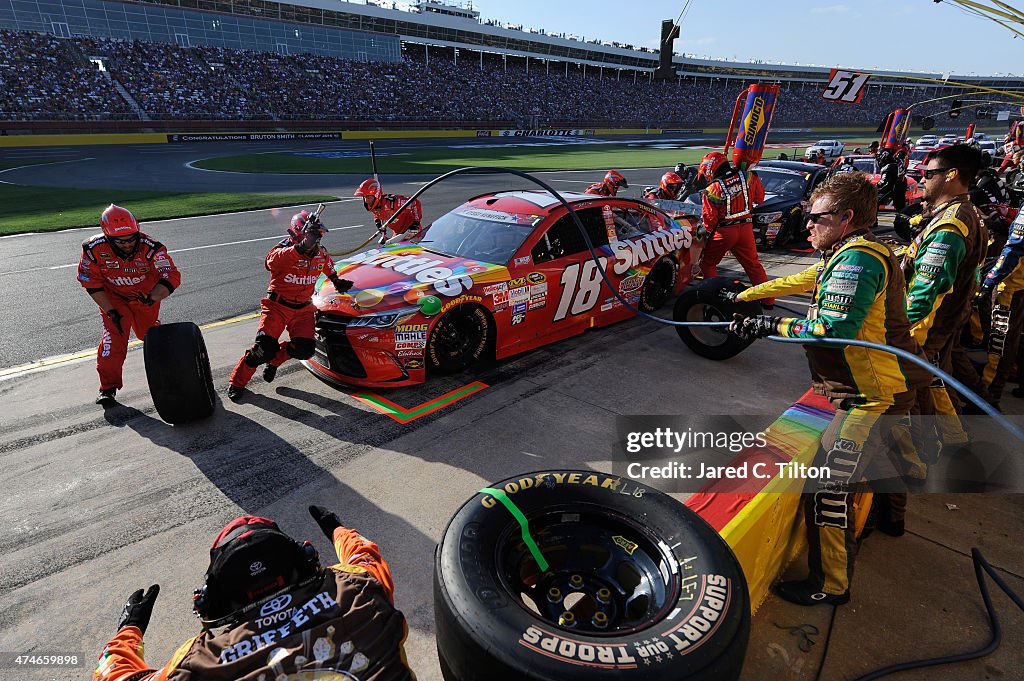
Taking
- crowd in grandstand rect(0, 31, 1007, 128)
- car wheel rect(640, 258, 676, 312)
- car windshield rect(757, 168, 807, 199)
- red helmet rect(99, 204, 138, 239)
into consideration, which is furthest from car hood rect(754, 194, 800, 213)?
crowd in grandstand rect(0, 31, 1007, 128)

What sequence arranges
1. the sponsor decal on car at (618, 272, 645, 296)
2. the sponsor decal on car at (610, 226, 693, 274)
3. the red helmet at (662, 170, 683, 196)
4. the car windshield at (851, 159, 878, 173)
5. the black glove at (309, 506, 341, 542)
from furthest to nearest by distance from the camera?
1. the car windshield at (851, 159, 878, 173)
2. the red helmet at (662, 170, 683, 196)
3. the sponsor decal on car at (618, 272, 645, 296)
4. the sponsor decal on car at (610, 226, 693, 274)
5. the black glove at (309, 506, 341, 542)

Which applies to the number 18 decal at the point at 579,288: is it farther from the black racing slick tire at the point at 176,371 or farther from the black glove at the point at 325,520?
the black glove at the point at 325,520

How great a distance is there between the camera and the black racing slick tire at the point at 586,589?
1652 millimetres

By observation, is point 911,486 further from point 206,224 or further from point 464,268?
point 206,224

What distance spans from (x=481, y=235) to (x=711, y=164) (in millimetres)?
3653

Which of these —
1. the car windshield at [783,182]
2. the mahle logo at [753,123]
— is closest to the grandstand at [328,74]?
the car windshield at [783,182]

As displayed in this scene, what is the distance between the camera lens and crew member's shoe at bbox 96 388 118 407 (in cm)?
462

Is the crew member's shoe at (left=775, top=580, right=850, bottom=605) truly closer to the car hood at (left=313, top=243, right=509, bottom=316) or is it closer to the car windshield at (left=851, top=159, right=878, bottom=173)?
the car hood at (left=313, top=243, right=509, bottom=316)

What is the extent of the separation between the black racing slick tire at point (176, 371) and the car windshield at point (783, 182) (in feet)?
35.6

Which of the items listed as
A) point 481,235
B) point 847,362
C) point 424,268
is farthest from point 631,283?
point 847,362

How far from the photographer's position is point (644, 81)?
78188 mm

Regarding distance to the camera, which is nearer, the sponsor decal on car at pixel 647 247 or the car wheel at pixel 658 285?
the sponsor decal on car at pixel 647 247

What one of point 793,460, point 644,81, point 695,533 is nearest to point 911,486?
point 793,460

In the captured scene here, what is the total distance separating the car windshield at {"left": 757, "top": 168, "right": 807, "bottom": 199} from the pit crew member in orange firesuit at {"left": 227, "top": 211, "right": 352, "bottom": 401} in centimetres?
966
